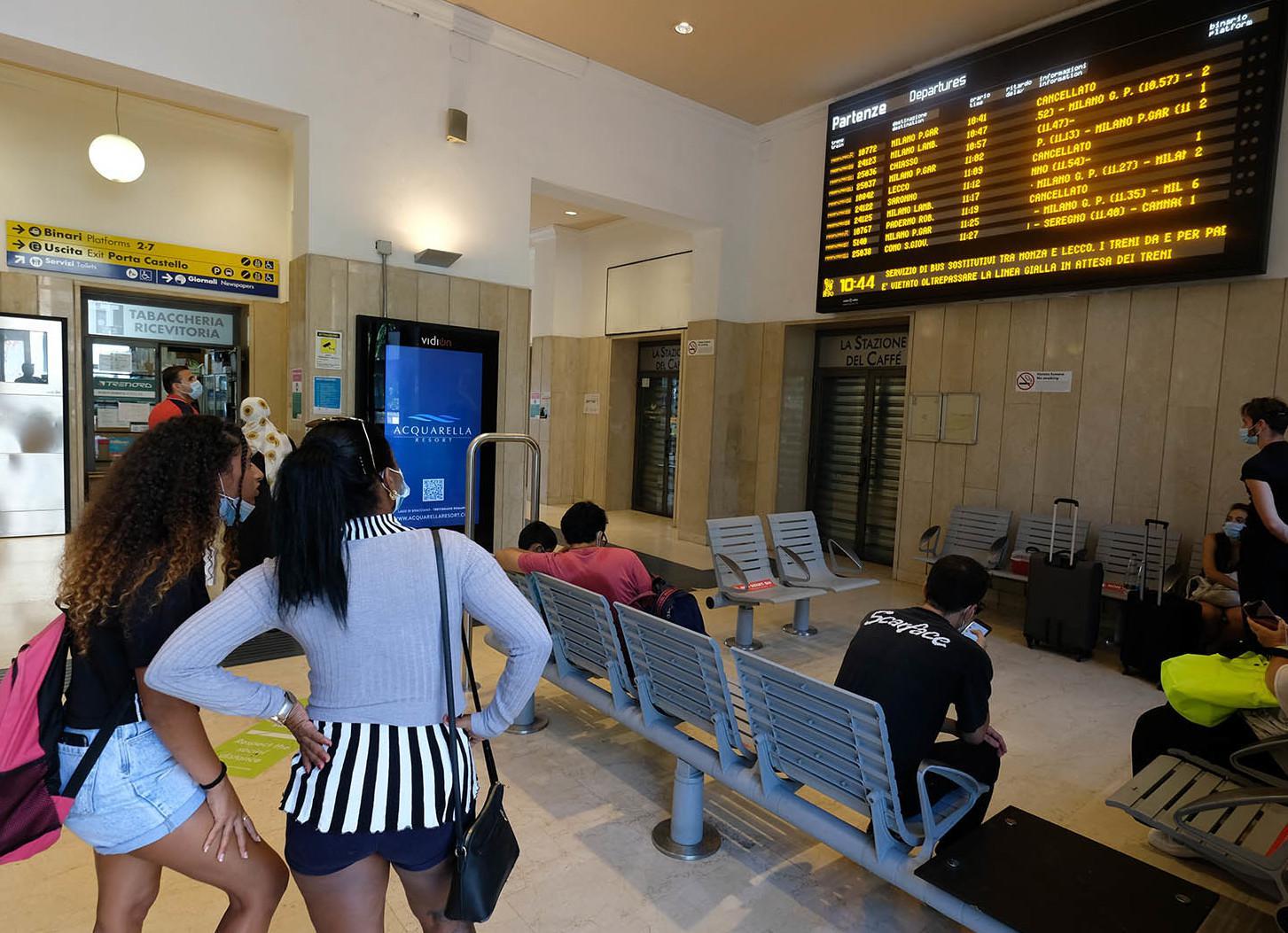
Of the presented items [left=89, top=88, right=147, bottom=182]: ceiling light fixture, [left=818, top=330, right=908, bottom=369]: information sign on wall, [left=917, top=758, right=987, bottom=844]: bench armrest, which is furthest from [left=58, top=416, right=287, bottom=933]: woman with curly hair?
[left=818, top=330, right=908, bottom=369]: information sign on wall

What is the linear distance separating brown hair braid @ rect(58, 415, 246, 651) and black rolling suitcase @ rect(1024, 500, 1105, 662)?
198 inches

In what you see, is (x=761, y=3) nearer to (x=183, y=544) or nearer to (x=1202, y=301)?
(x=1202, y=301)

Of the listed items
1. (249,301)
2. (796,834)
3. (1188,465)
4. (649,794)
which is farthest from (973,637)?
(249,301)

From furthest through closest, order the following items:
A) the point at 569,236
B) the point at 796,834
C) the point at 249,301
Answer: the point at 569,236, the point at 249,301, the point at 796,834

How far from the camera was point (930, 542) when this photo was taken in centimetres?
665

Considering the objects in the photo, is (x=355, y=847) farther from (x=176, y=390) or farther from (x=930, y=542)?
(x=930, y=542)

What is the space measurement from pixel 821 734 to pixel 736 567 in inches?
107

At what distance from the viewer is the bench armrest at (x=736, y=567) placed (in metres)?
4.76

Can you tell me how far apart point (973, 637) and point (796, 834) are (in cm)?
101

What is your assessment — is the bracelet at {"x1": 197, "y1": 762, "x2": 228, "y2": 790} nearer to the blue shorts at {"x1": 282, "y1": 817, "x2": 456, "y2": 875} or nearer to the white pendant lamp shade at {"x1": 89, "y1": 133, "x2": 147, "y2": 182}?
the blue shorts at {"x1": 282, "y1": 817, "x2": 456, "y2": 875}

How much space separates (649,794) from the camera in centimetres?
299

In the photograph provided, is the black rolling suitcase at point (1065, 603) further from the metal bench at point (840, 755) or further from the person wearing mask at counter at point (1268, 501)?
the metal bench at point (840, 755)

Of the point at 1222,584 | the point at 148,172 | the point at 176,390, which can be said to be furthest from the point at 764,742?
the point at 148,172

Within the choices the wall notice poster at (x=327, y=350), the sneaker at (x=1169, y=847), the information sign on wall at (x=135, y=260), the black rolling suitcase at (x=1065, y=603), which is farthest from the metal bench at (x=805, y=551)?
the information sign on wall at (x=135, y=260)
